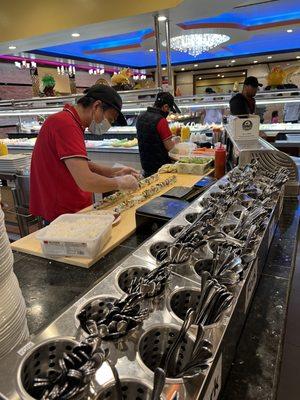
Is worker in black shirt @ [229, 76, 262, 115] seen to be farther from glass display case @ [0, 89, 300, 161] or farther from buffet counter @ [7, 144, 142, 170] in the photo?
buffet counter @ [7, 144, 142, 170]

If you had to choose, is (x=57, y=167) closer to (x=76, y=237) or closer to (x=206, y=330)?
(x=76, y=237)

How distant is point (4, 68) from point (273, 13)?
298 inches

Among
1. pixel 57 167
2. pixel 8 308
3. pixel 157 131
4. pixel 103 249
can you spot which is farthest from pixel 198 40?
pixel 8 308

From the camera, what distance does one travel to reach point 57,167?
190 cm

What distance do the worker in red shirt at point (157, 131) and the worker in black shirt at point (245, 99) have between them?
2.93 ft

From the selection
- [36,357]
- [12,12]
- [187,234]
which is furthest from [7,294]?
[12,12]

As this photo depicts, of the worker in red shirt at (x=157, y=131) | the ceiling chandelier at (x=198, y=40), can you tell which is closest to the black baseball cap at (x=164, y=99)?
the worker in red shirt at (x=157, y=131)

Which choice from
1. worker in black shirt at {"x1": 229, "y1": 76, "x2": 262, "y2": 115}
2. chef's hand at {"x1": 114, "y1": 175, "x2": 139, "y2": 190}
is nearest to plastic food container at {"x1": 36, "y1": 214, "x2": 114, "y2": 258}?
chef's hand at {"x1": 114, "y1": 175, "x2": 139, "y2": 190}

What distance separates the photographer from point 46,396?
508 millimetres

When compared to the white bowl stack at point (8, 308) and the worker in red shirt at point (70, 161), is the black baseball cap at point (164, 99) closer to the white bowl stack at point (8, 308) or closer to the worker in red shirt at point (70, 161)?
the worker in red shirt at point (70, 161)

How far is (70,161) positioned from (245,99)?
2801mm

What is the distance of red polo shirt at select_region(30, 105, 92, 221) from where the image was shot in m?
1.79

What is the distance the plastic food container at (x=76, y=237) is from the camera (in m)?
1.27

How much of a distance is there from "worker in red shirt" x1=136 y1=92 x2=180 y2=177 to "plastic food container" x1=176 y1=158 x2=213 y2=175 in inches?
23.0
